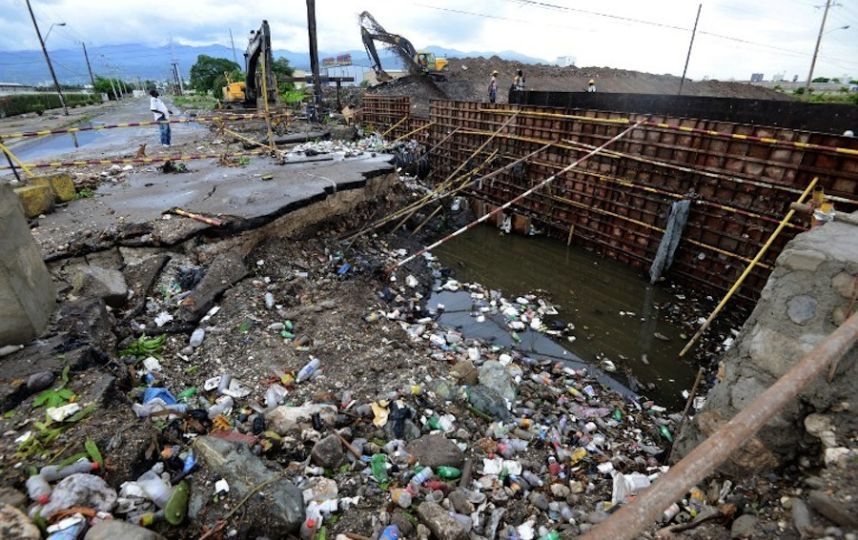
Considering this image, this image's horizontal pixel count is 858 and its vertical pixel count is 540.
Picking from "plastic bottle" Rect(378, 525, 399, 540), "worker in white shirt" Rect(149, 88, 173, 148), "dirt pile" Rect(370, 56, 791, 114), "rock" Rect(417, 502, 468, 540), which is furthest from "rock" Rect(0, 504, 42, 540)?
"dirt pile" Rect(370, 56, 791, 114)

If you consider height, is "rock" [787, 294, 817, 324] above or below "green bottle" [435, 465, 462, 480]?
above

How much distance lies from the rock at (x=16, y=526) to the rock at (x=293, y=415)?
1.53 metres

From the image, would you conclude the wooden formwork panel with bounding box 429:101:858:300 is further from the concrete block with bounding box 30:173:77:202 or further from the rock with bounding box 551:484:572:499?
the concrete block with bounding box 30:173:77:202

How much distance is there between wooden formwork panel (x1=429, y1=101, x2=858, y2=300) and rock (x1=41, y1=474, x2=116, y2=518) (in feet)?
26.8

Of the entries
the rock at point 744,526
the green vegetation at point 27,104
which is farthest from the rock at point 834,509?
the green vegetation at point 27,104

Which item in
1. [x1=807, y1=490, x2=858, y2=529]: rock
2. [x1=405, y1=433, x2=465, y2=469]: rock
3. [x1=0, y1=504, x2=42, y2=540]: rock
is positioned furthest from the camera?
[x1=405, y1=433, x2=465, y2=469]: rock

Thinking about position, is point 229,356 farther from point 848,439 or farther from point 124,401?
point 848,439

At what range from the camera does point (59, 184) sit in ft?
22.5

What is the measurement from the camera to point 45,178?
6.72m

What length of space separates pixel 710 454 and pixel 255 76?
17584mm

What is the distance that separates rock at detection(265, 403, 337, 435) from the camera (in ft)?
11.3

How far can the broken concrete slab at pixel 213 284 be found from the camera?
4.84 m

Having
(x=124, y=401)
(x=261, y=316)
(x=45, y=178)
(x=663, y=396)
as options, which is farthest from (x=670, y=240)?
(x=45, y=178)

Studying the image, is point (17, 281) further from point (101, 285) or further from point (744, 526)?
point (744, 526)
